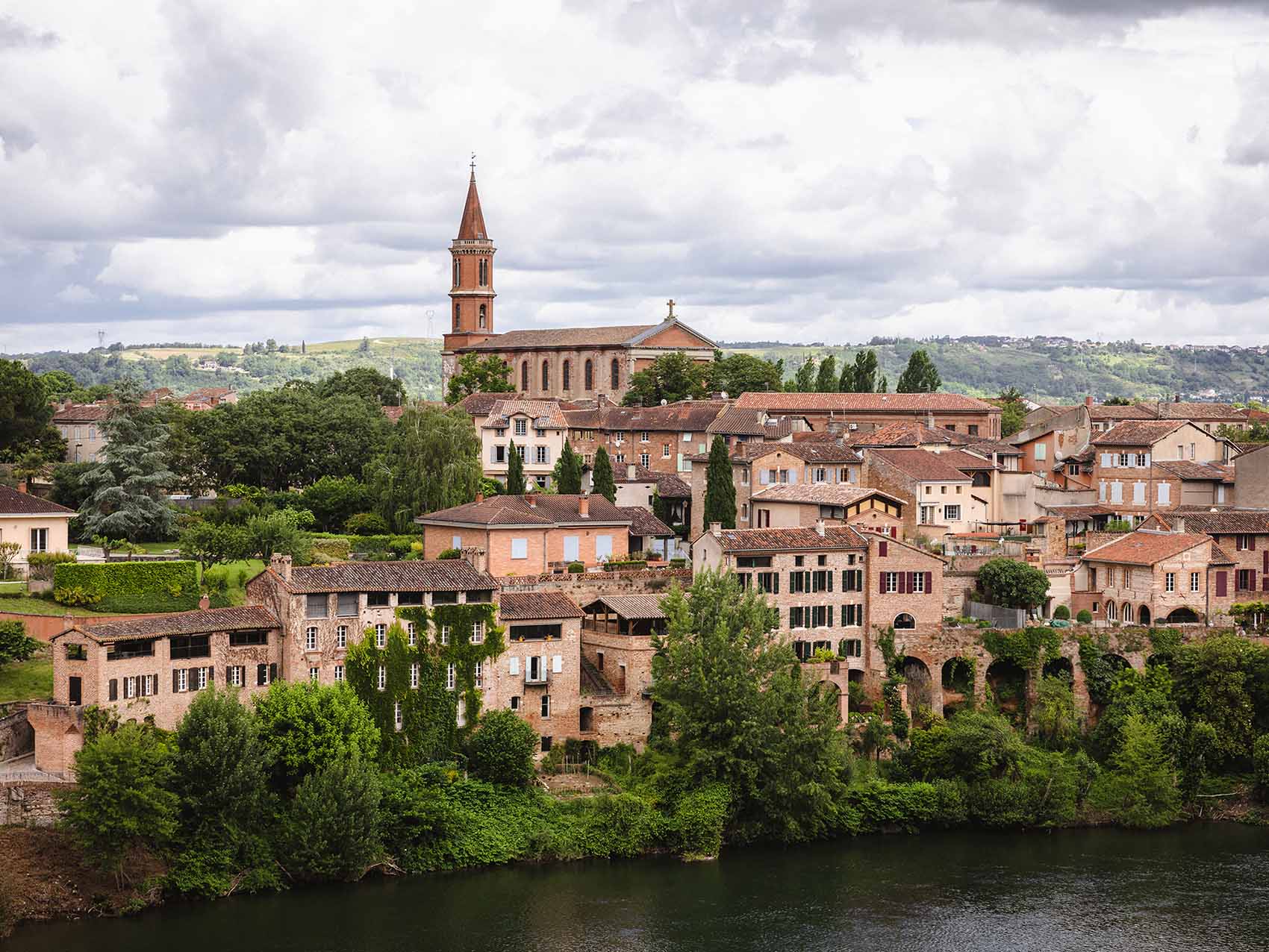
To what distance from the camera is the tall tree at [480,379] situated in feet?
344

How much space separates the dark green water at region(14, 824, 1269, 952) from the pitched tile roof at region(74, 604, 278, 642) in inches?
311

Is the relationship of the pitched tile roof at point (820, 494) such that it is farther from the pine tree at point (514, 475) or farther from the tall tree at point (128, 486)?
the tall tree at point (128, 486)

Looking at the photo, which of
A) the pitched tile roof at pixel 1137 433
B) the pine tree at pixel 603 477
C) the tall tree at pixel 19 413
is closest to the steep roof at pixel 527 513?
the pine tree at pixel 603 477

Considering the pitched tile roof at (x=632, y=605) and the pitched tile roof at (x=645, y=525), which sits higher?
the pitched tile roof at (x=645, y=525)

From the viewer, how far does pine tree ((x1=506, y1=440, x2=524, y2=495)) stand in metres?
73.4

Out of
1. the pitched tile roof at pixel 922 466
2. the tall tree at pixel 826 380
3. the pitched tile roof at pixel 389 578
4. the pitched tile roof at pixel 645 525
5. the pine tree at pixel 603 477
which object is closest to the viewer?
the pitched tile roof at pixel 389 578

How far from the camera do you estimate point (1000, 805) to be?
53156mm

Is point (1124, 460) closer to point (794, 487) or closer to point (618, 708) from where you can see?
point (794, 487)

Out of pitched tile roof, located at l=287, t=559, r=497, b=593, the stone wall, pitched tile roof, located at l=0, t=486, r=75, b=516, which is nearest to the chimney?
pitched tile roof, located at l=287, t=559, r=497, b=593

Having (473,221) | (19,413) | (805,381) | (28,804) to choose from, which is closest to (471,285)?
(473,221)

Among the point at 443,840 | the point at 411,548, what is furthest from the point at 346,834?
the point at 411,548

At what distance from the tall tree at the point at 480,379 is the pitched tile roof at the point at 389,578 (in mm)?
52082

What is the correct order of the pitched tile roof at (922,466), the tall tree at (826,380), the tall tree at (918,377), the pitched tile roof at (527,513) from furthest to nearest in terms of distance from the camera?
1. the tall tree at (918,377)
2. the tall tree at (826,380)
3. the pitched tile roof at (922,466)
4. the pitched tile roof at (527,513)

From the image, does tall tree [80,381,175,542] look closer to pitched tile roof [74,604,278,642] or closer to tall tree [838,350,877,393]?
pitched tile roof [74,604,278,642]
